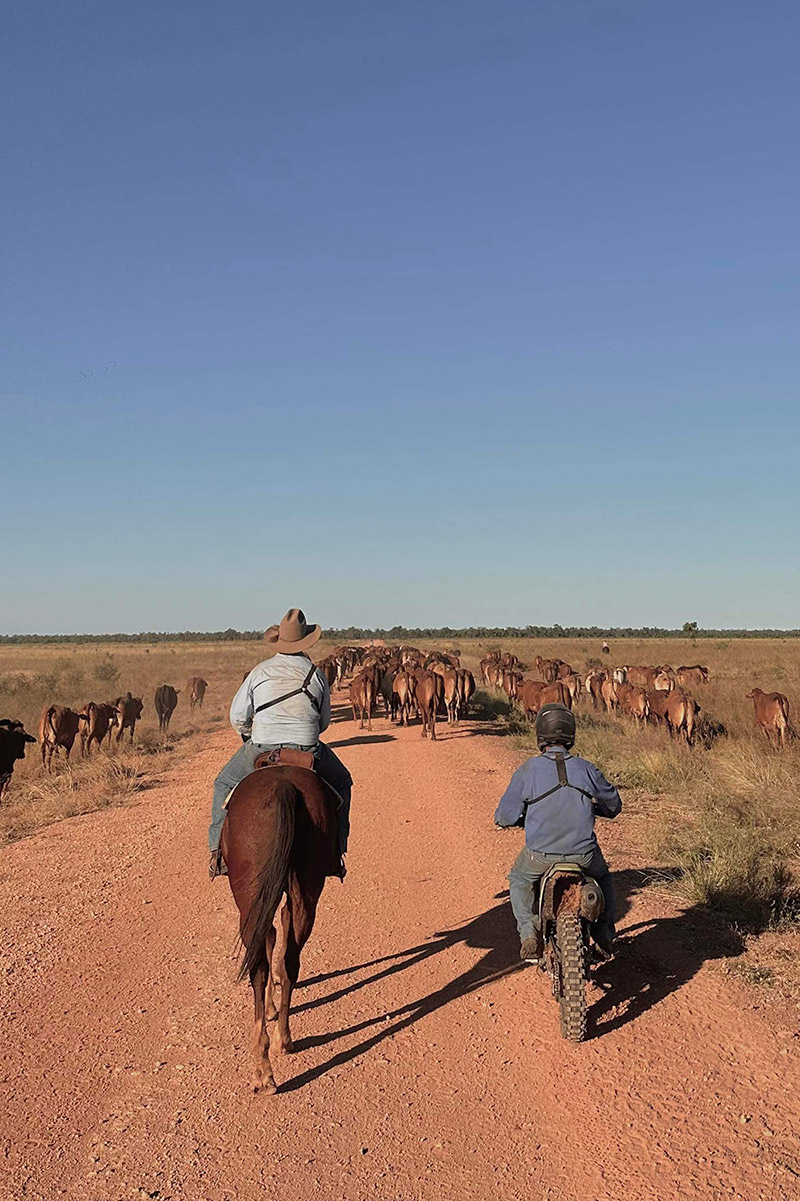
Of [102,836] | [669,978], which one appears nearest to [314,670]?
[669,978]

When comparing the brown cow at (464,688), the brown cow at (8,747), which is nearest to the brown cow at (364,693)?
the brown cow at (464,688)

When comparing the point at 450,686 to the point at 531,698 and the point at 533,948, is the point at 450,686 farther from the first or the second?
the point at 533,948

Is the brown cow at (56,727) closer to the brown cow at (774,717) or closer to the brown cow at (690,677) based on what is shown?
the brown cow at (774,717)

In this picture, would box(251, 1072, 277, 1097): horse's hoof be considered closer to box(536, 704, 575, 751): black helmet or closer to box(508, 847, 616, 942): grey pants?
box(508, 847, 616, 942): grey pants

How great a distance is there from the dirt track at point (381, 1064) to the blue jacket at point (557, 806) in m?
1.02

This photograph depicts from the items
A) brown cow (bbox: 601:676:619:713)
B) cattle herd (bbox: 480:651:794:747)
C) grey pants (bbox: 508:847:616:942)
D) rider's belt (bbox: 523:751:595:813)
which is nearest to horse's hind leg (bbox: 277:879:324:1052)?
grey pants (bbox: 508:847:616:942)

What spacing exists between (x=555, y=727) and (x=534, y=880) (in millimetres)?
921

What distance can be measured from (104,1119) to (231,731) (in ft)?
57.2

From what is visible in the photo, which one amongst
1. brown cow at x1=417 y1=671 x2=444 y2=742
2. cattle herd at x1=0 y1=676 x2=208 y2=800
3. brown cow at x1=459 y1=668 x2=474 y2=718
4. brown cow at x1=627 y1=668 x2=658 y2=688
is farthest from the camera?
brown cow at x1=627 y1=668 x2=658 y2=688

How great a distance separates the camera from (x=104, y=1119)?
3.96 m

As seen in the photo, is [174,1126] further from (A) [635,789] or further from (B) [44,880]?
(A) [635,789]

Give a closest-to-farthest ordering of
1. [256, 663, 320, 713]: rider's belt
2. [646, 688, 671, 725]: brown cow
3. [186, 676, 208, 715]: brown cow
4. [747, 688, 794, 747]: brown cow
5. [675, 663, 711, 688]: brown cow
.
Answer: [256, 663, 320, 713]: rider's belt
[747, 688, 794, 747]: brown cow
[646, 688, 671, 725]: brown cow
[675, 663, 711, 688]: brown cow
[186, 676, 208, 715]: brown cow

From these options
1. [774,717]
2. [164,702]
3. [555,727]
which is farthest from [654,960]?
[164,702]

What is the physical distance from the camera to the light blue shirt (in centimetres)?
516
